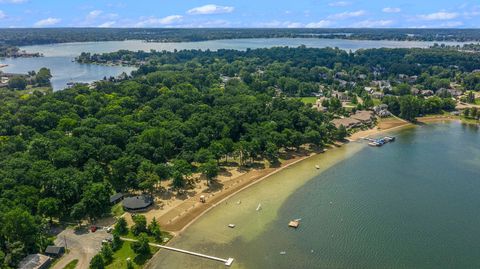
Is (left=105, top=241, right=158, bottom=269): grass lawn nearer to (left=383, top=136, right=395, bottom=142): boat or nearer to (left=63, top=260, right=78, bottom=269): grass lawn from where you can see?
(left=63, top=260, right=78, bottom=269): grass lawn

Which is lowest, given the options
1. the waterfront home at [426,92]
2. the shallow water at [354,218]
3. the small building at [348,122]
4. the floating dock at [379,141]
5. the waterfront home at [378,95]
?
the shallow water at [354,218]

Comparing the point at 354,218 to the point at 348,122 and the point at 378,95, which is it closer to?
the point at 348,122

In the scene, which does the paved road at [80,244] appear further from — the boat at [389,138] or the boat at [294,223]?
the boat at [389,138]

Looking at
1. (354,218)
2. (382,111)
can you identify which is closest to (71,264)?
(354,218)

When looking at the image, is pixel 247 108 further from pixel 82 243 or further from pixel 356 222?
pixel 82 243

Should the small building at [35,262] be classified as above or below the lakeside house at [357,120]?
below

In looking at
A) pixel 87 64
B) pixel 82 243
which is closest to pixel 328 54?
pixel 87 64

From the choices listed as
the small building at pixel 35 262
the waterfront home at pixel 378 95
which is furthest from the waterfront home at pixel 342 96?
the small building at pixel 35 262
